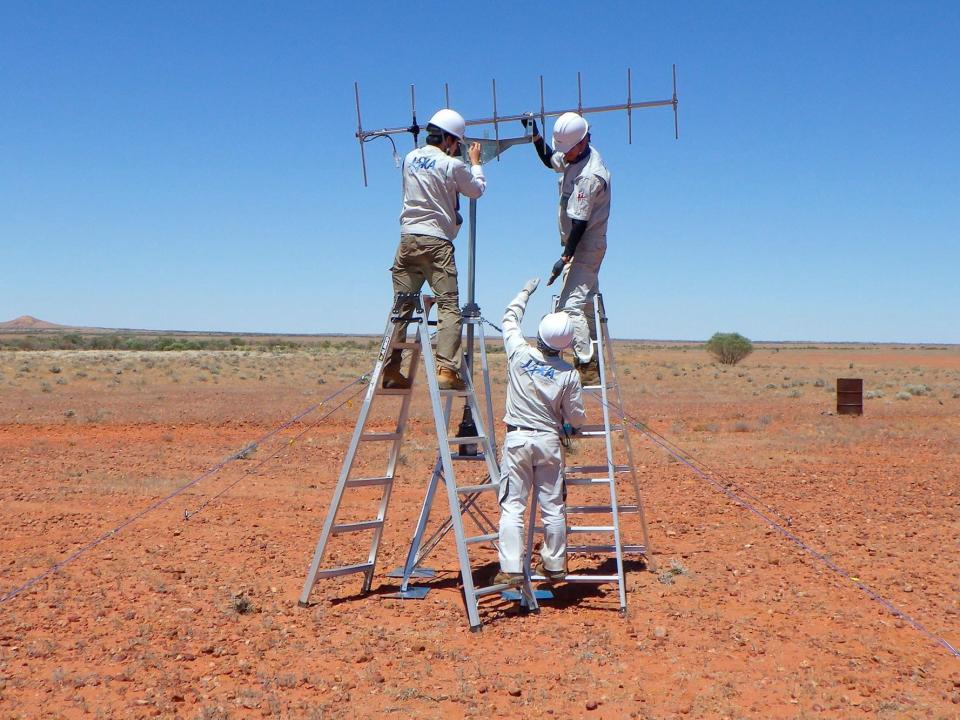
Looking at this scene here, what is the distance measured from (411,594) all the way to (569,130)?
12.3 feet

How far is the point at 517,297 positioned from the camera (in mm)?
6652

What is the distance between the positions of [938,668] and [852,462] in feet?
28.1

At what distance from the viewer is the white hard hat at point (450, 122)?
6.61 meters

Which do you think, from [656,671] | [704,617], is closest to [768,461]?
[704,617]

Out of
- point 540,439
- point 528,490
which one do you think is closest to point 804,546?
point 528,490

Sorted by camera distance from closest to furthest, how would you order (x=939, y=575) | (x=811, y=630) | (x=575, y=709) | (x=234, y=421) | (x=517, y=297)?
(x=575, y=709), (x=811, y=630), (x=517, y=297), (x=939, y=575), (x=234, y=421)

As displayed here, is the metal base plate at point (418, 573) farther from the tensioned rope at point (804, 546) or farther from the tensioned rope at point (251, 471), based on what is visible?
the tensioned rope at point (804, 546)

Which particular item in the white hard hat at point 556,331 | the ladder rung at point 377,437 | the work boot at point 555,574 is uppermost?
the white hard hat at point 556,331

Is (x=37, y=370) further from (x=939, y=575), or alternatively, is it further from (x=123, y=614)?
(x=939, y=575)

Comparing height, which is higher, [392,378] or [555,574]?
[392,378]

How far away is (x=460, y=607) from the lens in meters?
6.79

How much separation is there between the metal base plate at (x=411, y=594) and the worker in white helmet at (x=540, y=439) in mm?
924

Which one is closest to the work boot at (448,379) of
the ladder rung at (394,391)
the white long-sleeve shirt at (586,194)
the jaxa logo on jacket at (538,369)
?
the ladder rung at (394,391)

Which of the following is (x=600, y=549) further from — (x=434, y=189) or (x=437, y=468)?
(x=434, y=189)
